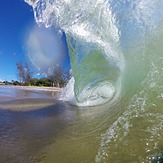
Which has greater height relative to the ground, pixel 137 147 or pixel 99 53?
pixel 99 53

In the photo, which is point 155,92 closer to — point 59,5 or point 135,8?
point 135,8

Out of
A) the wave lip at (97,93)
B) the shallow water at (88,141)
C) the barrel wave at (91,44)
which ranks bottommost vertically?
the shallow water at (88,141)

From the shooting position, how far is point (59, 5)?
744 cm

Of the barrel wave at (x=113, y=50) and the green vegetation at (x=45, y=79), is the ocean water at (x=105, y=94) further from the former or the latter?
the green vegetation at (x=45, y=79)

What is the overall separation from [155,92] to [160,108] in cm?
63

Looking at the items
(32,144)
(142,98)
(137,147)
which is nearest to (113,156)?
(137,147)

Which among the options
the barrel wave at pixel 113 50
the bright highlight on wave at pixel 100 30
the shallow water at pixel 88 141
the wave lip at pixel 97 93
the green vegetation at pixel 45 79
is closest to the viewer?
the shallow water at pixel 88 141

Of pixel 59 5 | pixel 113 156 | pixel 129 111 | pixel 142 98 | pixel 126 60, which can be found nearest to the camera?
pixel 113 156

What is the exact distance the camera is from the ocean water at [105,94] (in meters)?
3.18

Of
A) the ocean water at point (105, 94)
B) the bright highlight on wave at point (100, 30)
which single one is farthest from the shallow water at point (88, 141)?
the bright highlight on wave at point (100, 30)

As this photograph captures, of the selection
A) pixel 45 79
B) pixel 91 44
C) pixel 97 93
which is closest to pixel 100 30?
pixel 91 44

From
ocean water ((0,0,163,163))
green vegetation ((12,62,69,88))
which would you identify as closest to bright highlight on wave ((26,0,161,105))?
ocean water ((0,0,163,163))

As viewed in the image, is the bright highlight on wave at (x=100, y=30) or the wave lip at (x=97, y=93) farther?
the wave lip at (x=97, y=93)

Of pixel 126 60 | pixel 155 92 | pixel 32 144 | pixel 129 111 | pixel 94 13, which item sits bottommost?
pixel 32 144
